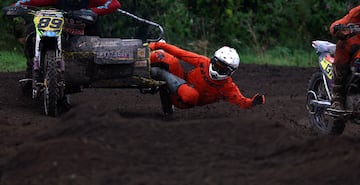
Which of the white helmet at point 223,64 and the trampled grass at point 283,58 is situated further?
the trampled grass at point 283,58

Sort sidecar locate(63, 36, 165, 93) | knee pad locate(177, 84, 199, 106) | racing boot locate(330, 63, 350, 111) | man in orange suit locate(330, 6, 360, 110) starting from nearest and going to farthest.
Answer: man in orange suit locate(330, 6, 360, 110)
racing boot locate(330, 63, 350, 111)
knee pad locate(177, 84, 199, 106)
sidecar locate(63, 36, 165, 93)

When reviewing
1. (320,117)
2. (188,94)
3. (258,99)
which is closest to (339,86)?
(320,117)

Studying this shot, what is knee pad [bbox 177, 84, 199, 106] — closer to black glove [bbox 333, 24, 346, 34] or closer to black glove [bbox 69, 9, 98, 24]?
black glove [bbox 69, 9, 98, 24]

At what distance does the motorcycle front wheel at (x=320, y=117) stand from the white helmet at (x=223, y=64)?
94cm

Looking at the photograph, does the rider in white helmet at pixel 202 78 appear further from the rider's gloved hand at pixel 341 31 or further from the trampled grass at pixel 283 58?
the trampled grass at pixel 283 58

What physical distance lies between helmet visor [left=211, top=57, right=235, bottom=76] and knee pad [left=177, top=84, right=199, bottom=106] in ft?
Result: 1.21

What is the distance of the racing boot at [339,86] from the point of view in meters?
9.62

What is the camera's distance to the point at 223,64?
430 inches

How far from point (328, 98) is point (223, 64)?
1.36 m

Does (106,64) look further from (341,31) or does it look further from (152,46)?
(341,31)

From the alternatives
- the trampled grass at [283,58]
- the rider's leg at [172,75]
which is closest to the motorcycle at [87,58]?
the rider's leg at [172,75]

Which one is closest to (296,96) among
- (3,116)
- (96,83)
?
(96,83)

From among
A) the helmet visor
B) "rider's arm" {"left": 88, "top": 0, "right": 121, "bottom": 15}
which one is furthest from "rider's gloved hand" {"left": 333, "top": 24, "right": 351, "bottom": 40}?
"rider's arm" {"left": 88, "top": 0, "right": 121, "bottom": 15}

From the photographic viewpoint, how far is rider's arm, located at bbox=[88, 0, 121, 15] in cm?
1180
